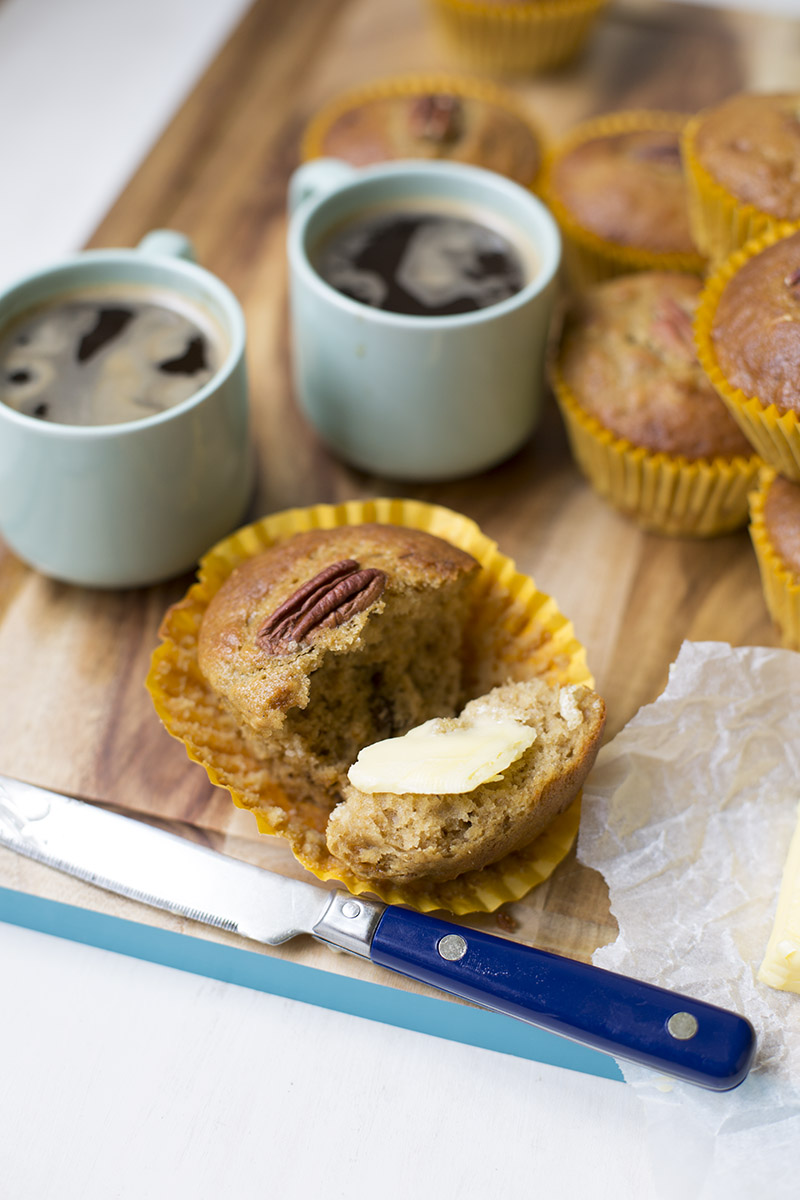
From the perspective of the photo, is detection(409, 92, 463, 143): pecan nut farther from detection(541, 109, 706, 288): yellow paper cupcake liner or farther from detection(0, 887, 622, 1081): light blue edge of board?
detection(0, 887, 622, 1081): light blue edge of board

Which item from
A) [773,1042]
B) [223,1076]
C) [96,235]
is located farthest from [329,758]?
[96,235]

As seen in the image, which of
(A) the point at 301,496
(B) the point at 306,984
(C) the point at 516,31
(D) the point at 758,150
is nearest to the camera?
(B) the point at 306,984

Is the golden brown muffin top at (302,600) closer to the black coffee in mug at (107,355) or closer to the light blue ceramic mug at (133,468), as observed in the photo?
the light blue ceramic mug at (133,468)

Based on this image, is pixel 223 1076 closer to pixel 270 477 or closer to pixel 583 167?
pixel 270 477

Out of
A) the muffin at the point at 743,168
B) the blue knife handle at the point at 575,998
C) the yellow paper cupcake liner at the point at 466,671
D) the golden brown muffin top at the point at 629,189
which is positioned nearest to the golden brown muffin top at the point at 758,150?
the muffin at the point at 743,168

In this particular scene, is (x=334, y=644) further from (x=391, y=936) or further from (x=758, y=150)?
(x=758, y=150)

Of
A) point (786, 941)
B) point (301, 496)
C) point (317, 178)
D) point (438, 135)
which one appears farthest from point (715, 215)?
point (786, 941)

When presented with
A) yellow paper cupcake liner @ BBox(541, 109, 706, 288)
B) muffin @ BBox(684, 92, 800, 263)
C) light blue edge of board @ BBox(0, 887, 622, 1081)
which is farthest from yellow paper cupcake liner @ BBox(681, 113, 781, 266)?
light blue edge of board @ BBox(0, 887, 622, 1081)
